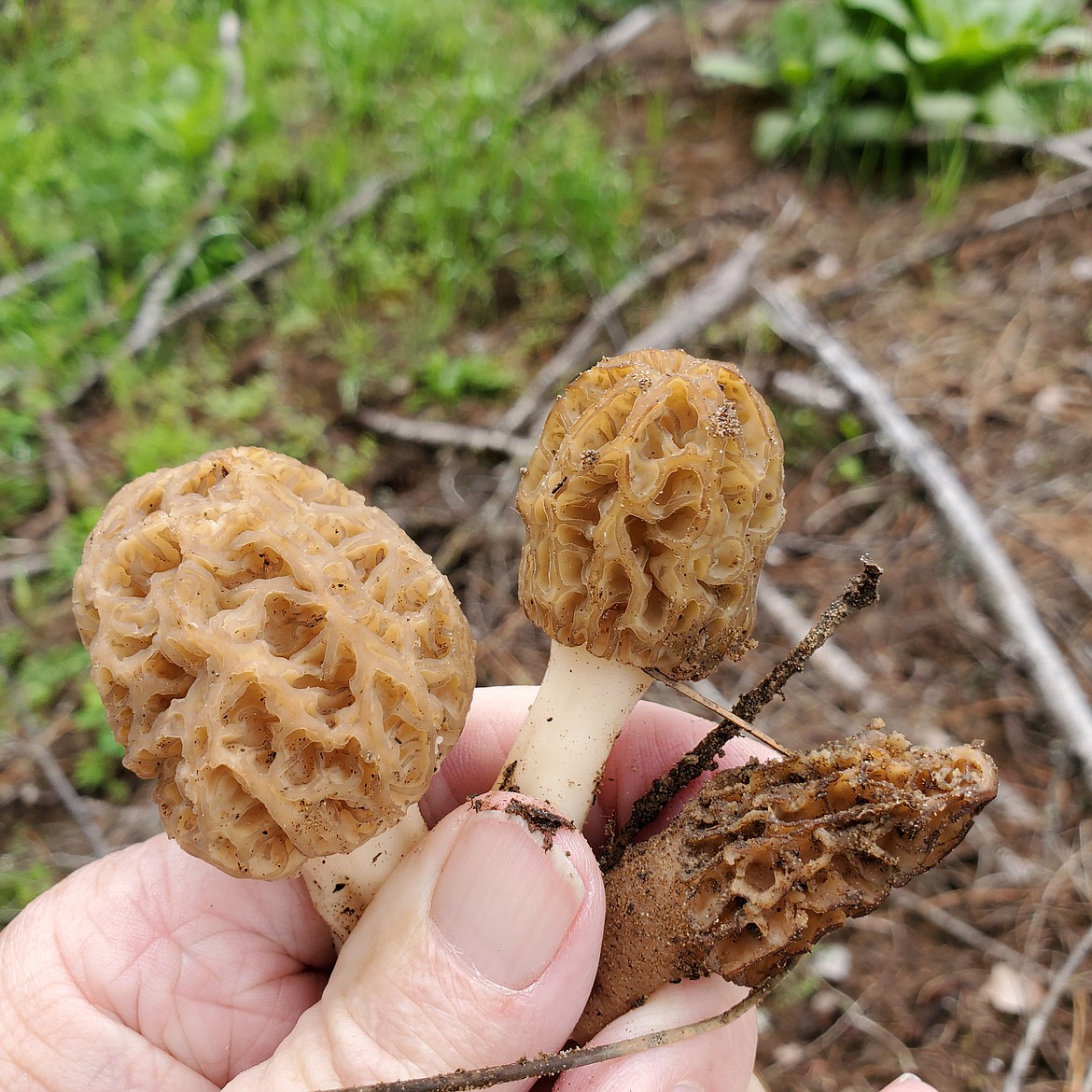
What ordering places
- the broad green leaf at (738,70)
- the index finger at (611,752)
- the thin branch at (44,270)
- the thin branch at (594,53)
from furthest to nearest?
1. the thin branch at (594,53)
2. the broad green leaf at (738,70)
3. the thin branch at (44,270)
4. the index finger at (611,752)

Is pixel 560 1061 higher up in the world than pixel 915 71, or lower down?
lower down

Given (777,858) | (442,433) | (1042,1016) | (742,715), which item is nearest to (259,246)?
(442,433)

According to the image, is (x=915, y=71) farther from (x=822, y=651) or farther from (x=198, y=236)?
(x=198, y=236)

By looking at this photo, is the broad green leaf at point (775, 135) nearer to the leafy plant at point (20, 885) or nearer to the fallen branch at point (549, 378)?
the fallen branch at point (549, 378)

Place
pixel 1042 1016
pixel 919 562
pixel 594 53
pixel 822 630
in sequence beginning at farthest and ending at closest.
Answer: pixel 594 53 < pixel 919 562 < pixel 1042 1016 < pixel 822 630

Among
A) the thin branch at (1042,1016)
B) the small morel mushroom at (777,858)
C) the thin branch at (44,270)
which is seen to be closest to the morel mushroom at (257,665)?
the small morel mushroom at (777,858)

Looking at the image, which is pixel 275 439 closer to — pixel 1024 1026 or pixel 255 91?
pixel 255 91
